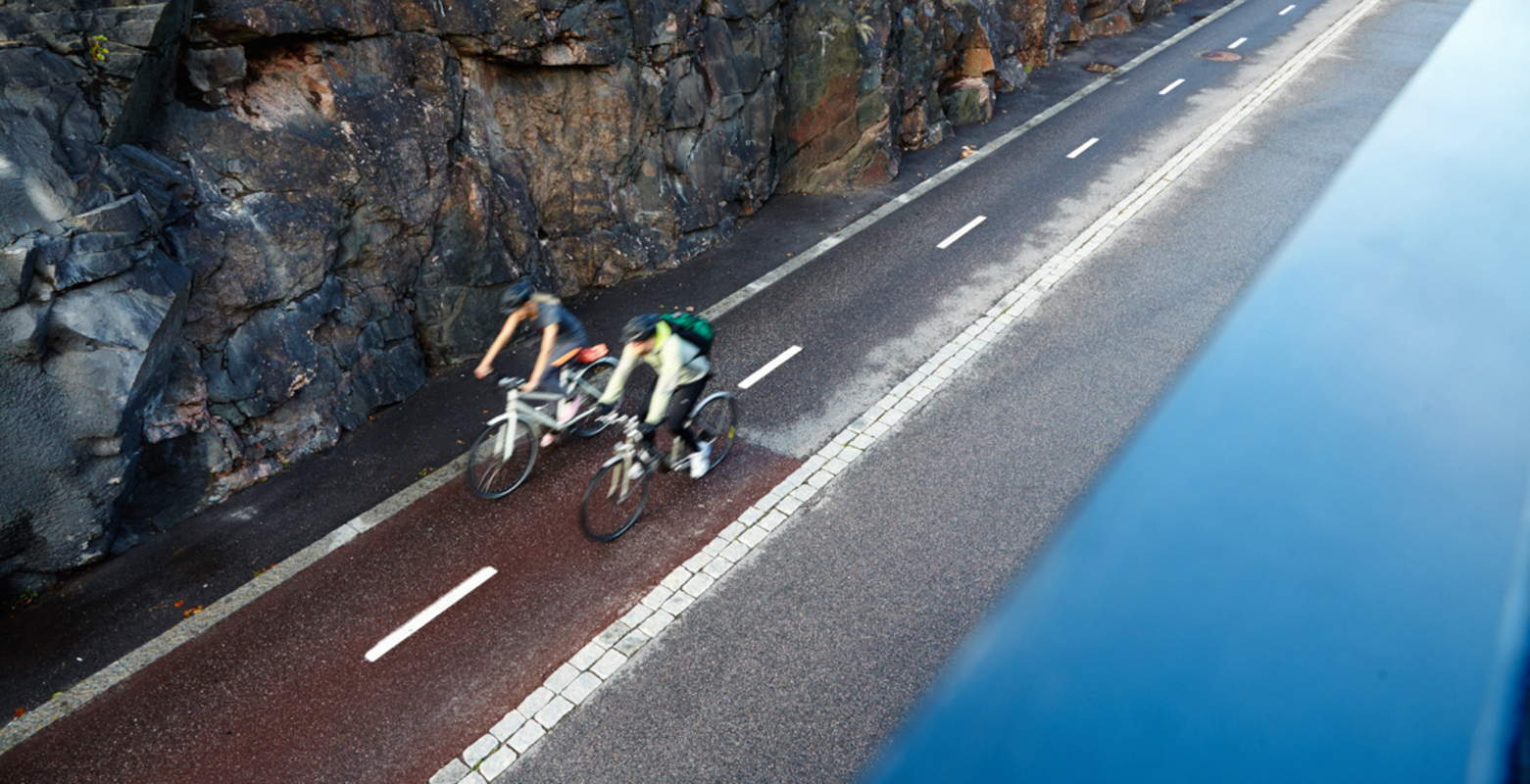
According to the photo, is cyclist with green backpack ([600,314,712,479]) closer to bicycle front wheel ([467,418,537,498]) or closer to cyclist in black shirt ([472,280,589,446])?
cyclist in black shirt ([472,280,589,446])

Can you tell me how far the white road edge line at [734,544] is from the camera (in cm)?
646

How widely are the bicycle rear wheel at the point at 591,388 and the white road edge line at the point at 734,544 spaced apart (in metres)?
1.94

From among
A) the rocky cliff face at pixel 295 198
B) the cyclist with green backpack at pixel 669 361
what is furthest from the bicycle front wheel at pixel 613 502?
the rocky cliff face at pixel 295 198

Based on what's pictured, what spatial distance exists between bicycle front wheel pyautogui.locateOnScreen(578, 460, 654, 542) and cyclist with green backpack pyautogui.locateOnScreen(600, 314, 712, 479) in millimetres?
408

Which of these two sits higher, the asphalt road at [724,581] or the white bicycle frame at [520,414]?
the white bicycle frame at [520,414]

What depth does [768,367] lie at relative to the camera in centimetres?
1098

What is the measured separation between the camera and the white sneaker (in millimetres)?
8836

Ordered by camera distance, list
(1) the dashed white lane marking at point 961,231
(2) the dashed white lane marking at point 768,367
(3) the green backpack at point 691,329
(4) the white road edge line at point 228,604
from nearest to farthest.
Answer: (4) the white road edge line at point 228,604, (3) the green backpack at point 691,329, (2) the dashed white lane marking at point 768,367, (1) the dashed white lane marking at point 961,231

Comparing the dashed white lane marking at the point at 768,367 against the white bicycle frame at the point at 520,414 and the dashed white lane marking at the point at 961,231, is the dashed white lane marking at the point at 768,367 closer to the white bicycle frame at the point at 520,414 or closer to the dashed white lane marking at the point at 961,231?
the white bicycle frame at the point at 520,414

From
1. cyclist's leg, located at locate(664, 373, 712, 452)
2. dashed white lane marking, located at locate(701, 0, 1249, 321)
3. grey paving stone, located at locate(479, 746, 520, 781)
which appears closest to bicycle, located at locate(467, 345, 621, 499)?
cyclist's leg, located at locate(664, 373, 712, 452)

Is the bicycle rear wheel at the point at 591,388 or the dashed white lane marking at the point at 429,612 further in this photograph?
the bicycle rear wheel at the point at 591,388

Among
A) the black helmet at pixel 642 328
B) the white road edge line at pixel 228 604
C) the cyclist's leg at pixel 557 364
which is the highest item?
the black helmet at pixel 642 328

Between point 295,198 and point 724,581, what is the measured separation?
21.1 ft

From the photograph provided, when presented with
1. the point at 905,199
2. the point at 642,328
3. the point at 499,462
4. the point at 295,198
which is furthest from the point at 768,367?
the point at 905,199
